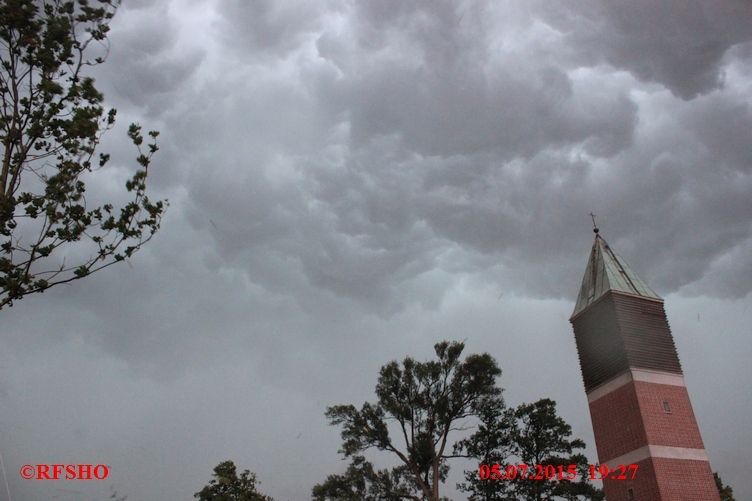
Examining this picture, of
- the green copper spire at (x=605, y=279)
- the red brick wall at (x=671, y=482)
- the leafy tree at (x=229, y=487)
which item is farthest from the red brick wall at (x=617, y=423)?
the leafy tree at (x=229, y=487)

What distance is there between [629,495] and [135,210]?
86.5 ft

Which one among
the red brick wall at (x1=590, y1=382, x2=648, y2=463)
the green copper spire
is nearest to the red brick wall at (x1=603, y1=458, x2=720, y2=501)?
the red brick wall at (x1=590, y1=382, x2=648, y2=463)

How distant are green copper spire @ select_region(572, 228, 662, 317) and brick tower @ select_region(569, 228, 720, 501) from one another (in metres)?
0.09

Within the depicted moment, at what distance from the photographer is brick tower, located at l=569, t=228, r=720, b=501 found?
27422 mm

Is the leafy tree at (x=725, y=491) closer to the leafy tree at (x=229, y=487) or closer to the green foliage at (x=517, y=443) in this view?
the green foliage at (x=517, y=443)

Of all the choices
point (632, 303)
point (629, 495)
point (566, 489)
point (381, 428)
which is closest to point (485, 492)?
point (566, 489)

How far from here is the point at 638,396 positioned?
28453 millimetres

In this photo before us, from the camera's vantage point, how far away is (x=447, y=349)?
124 ft

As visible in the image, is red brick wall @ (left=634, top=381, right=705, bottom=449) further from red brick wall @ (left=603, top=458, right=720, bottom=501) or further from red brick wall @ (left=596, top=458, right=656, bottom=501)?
red brick wall @ (left=596, top=458, right=656, bottom=501)

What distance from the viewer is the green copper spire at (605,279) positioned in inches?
1284

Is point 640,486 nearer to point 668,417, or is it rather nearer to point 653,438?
point 653,438

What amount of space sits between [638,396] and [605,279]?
7.18m

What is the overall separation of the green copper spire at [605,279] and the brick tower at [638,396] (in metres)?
0.09
